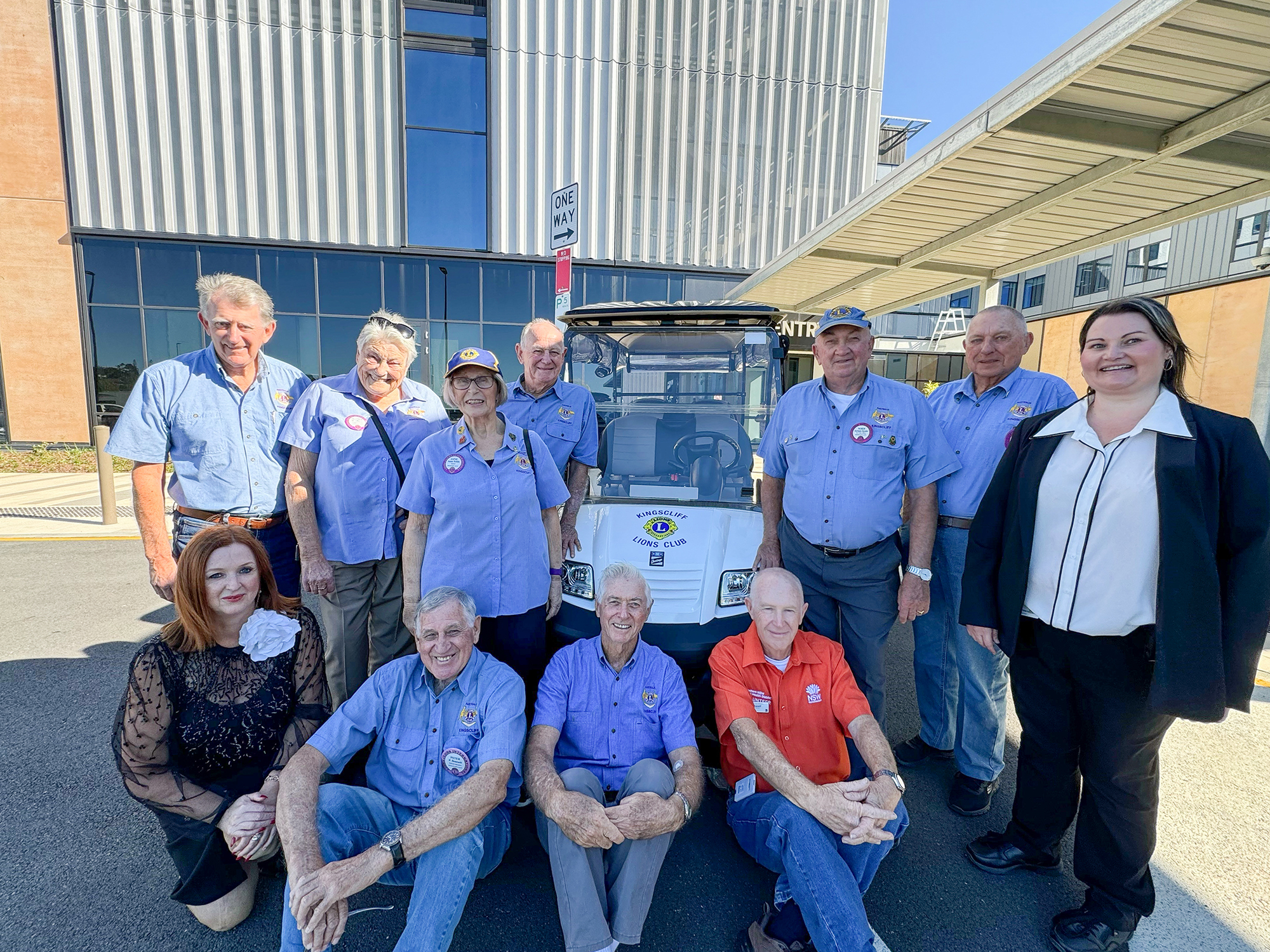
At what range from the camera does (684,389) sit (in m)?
3.95

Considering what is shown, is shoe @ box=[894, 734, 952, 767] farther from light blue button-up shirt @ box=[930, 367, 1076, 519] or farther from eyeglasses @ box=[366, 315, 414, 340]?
eyeglasses @ box=[366, 315, 414, 340]

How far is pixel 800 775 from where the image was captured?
213 centimetres

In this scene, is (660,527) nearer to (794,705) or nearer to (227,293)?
(794,705)

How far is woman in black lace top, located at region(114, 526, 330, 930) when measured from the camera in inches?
80.5

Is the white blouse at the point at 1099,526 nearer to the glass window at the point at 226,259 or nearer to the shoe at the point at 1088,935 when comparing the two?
the shoe at the point at 1088,935

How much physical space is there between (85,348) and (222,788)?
47.9 ft

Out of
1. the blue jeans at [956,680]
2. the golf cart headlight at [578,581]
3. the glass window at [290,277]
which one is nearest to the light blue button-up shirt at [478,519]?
the golf cart headlight at [578,581]

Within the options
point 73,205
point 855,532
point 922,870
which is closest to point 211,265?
point 73,205

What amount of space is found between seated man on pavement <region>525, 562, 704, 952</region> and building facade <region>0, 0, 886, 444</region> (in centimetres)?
1182

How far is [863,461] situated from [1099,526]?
94 cm

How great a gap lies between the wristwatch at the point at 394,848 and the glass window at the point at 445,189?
12.8 m

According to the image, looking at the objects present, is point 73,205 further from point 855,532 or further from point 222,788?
point 855,532

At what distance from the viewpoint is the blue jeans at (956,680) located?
2.76 meters

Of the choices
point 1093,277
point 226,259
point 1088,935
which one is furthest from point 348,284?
A: point 1093,277
